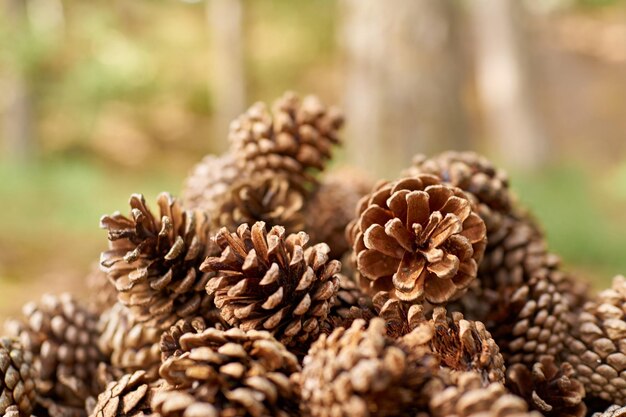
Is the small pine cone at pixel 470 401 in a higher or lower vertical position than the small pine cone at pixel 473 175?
lower

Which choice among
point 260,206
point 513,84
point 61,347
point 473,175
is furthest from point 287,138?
point 513,84

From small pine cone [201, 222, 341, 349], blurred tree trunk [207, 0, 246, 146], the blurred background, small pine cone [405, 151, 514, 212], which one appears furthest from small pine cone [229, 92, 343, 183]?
blurred tree trunk [207, 0, 246, 146]

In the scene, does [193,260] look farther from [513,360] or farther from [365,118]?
[365,118]

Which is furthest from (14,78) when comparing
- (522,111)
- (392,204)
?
(392,204)

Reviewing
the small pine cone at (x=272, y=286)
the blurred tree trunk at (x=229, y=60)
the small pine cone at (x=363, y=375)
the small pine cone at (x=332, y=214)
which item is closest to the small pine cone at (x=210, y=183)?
the small pine cone at (x=332, y=214)

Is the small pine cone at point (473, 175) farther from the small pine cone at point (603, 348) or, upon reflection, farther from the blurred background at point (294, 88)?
the blurred background at point (294, 88)
